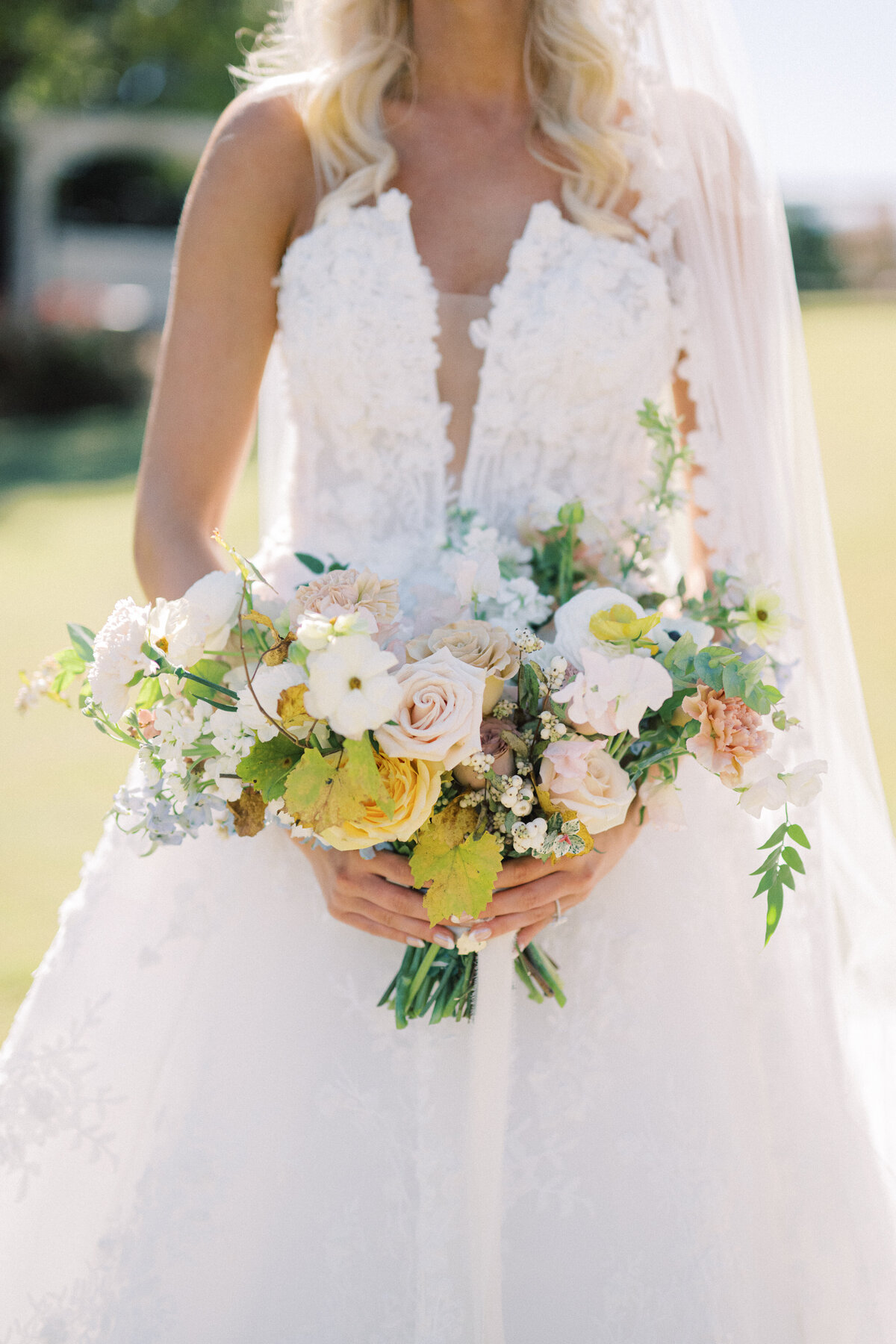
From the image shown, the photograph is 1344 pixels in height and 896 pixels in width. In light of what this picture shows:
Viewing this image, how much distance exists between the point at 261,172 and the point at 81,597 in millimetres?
7634

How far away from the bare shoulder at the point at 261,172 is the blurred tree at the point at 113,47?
1881 cm

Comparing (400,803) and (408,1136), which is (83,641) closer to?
(400,803)

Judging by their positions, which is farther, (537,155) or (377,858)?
(537,155)

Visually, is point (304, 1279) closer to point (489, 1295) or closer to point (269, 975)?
point (489, 1295)

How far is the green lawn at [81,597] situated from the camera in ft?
16.4

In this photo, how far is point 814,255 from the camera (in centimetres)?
3175

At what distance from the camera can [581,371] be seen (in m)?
2.24

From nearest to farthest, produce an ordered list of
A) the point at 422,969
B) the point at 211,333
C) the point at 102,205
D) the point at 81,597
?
1. the point at 422,969
2. the point at 211,333
3. the point at 81,597
4. the point at 102,205

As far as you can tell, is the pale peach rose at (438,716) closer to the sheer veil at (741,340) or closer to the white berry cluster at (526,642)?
the white berry cluster at (526,642)

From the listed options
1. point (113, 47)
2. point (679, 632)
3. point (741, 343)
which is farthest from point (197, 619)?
point (113, 47)

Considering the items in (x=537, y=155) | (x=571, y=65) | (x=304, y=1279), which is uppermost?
(x=571, y=65)

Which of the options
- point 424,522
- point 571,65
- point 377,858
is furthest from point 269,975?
point 571,65

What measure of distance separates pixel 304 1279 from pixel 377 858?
0.74 meters

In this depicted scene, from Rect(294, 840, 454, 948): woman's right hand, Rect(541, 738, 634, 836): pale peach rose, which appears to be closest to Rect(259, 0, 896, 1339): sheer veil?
Rect(541, 738, 634, 836): pale peach rose
